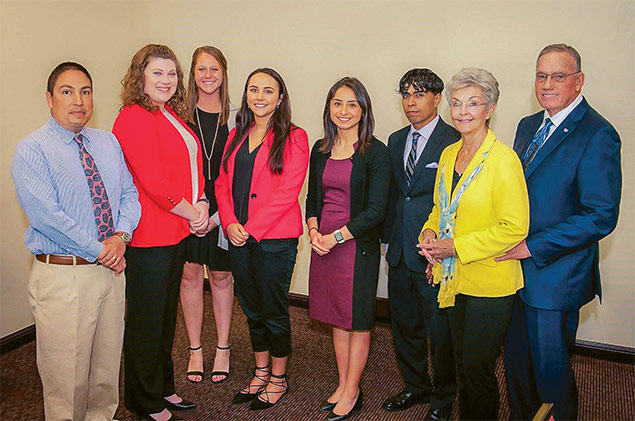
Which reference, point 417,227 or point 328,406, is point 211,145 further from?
point 328,406

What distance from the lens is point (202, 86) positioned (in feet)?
10.7

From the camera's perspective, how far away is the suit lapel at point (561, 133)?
8.04 feet

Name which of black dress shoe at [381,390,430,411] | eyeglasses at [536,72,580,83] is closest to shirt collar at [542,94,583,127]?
eyeglasses at [536,72,580,83]

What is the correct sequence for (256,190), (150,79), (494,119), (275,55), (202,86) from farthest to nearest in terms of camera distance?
(275,55), (494,119), (202,86), (256,190), (150,79)

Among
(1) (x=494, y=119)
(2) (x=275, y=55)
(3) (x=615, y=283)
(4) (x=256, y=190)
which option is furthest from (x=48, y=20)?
(3) (x=615, y=283)

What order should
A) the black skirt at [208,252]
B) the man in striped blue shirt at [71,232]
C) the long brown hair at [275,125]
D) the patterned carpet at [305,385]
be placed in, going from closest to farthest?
the man in striped blue shirt at [71,232] → the long brown hair at [275,125] → the patterned carpet at [305,385] → the black skirt at [208,252]

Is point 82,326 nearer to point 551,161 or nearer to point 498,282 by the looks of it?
point 498,282

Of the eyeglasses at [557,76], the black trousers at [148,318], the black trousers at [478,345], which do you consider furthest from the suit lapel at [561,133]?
the black trousers at [148,318]

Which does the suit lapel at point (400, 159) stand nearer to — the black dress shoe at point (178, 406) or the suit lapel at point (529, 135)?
the suit lapel at point (529, 135)

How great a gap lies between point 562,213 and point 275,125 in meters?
1.46

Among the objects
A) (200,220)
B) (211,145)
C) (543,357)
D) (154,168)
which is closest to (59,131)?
(154,168)

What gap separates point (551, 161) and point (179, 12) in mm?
3538

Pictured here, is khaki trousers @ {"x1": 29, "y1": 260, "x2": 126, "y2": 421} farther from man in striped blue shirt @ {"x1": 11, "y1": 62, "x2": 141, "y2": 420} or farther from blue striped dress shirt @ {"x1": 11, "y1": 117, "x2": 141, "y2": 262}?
blue striped dress shirt @ {"x1": 11, "y1": 117, "x2": 141, "y2": 262}

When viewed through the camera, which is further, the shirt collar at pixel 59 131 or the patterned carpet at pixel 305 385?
the patterned carpet at pixel 305 385
